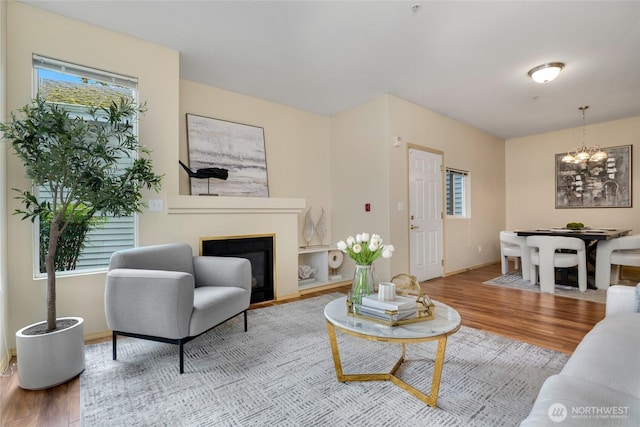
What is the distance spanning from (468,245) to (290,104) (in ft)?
13.2

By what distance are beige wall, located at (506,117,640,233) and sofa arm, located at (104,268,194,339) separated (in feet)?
22.3

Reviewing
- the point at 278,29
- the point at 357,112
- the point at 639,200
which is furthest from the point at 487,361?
the point at 639,200

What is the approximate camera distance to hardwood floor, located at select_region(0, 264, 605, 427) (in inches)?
62.6

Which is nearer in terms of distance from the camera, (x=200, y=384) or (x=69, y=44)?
(x=200, y=384)

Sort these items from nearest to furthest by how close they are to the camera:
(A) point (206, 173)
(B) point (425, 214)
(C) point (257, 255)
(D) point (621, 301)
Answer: (D) point (621, 301)
(A) point (206, 173)
(C) point (257, 255)
(B) point (425, 214)

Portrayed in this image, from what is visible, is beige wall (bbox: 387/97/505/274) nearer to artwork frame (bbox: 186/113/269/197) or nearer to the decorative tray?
artwork frame (bbox: 186/113/269/197)

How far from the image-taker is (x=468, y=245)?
5.50 m

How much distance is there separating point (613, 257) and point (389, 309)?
4.29 m

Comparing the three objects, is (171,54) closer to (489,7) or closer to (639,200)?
(489,7)

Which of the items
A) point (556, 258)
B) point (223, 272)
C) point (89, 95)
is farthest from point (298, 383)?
point (556, 258)

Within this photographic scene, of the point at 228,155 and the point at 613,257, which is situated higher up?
the point at 228,155

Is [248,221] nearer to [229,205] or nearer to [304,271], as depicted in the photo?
[229,205]

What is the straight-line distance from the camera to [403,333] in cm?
150

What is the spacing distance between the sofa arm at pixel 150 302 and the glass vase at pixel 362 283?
111 cm
